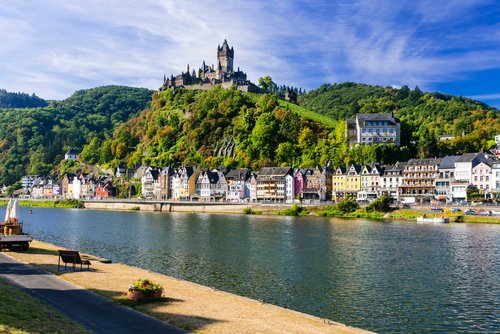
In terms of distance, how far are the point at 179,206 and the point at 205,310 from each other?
334 ft

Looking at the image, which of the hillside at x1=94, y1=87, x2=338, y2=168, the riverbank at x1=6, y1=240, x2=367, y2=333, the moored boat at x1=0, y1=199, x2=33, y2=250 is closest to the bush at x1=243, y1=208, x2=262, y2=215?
the hillside at x1=94, y1=87, x2=338, y2=168

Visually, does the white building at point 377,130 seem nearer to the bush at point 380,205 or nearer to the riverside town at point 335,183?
the riverside town at point 335,183

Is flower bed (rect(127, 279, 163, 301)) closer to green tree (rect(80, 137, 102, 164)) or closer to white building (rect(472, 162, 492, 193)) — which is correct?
white building (rect(472, 162, 492, 193))

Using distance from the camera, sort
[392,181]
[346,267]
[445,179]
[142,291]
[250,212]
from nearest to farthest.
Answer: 1. [142,291]
2. [346,267]
3. [445,179]
4. [392,181]
5. [250,212]

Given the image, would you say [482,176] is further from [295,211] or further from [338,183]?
[295,211]

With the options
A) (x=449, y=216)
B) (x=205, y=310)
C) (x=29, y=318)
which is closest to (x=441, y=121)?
(x=449, y=216)

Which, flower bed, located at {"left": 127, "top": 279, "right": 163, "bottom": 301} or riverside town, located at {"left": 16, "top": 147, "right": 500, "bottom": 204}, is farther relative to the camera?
riverside town, located at {"left": 16, "top": 147, "right": 500, "bottom": 204}

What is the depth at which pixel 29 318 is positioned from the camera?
14.5 meters

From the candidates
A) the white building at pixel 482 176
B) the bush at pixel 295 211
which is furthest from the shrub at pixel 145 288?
the white building at pixel 482 176

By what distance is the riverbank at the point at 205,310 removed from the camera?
16.3m

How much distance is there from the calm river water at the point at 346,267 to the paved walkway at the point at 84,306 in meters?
9.06

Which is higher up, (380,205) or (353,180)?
(353,180)

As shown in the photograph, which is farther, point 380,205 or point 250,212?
point 250,212

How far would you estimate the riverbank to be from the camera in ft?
53.6
